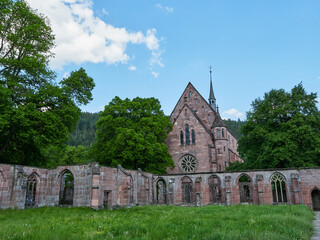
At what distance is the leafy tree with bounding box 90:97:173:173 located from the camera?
30.0 m

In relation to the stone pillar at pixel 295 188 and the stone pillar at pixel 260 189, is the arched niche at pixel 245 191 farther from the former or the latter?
the stone pillar at pixel 295 188

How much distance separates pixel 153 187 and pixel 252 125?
14.4 m

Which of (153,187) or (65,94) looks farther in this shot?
(153,187)

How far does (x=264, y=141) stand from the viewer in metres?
30.5

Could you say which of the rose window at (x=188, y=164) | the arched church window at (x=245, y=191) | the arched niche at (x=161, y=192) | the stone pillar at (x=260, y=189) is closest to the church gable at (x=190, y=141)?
the rose window at (x=188, y=164)

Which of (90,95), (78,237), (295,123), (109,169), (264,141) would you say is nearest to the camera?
(78,237)

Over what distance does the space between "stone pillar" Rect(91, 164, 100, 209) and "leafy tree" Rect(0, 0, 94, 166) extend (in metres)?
4.16

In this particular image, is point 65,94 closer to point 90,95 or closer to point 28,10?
point 90,95

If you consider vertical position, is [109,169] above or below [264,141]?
below

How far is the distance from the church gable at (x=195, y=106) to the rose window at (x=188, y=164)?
6.44m

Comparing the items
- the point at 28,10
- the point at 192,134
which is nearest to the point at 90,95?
the point at 28,10

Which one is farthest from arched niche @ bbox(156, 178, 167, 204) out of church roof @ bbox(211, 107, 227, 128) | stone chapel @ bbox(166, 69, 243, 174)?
church roof @ bbox(211, 107, 227, 128)

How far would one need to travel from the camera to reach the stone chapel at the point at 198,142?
37812 millimetres

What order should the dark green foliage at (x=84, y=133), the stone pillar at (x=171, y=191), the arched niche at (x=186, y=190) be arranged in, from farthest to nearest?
the dark green foliage at (x=84, y=133), the arched niche at (x=186, y=190), the stone pillar at (x=171, y=191)
